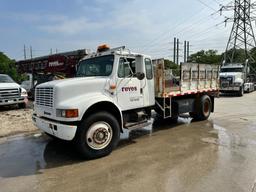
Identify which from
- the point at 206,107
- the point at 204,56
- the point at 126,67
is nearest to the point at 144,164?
the point at 126,67

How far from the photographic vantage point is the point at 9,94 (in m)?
12.3

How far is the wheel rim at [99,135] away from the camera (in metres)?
5.40

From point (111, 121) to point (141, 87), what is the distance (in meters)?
1.44

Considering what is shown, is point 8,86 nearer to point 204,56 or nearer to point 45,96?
point 45,96

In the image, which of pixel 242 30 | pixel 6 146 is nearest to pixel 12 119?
pixel 6 146

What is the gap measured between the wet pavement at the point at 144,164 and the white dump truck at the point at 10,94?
18.1ft

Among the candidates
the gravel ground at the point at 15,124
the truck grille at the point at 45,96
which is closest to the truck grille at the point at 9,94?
the gravel ground at the point at 15,124

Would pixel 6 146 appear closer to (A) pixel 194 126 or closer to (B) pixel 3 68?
(A) pixel 194 126

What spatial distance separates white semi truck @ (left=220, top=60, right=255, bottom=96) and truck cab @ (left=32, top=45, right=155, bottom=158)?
15274 mm

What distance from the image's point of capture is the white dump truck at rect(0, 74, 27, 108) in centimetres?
1204

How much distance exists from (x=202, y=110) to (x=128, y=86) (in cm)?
406

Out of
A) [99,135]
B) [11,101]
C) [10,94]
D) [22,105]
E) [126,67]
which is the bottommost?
[99,135]

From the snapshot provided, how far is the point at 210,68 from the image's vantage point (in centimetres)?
996

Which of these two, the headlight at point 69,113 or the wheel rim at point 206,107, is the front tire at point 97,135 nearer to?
the headlight at point 69,113
